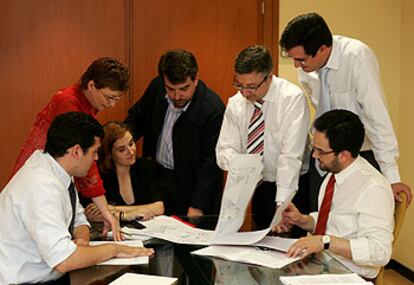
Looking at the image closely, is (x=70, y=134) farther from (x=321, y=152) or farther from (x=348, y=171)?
(x=348, y=171)

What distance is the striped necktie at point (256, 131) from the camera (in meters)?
2.71

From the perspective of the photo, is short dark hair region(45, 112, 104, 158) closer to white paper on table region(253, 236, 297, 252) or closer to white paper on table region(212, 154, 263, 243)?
white paper on table region(212, 154, 263, 243)

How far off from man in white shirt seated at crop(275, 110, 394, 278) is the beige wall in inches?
75.7

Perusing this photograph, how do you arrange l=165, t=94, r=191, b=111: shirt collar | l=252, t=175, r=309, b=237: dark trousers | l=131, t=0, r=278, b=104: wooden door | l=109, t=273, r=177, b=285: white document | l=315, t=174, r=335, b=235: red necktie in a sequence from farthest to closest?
l=131, t=0, r=278, b=104: wooden door → l=165, t=94, r=191, b=111: shirt collar → l=252, t=175, r=309, b=237: dark trousers → l=315, t=174, r=335, b=235: red necktie → l=109, t=273, r=177, b=285: white document

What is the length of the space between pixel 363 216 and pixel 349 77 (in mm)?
792

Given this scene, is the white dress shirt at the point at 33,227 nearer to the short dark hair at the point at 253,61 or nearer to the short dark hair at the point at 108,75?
the short dark hair at the point at 108,75

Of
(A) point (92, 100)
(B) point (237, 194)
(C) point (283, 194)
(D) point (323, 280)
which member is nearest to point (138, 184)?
(A) point (92, 100)

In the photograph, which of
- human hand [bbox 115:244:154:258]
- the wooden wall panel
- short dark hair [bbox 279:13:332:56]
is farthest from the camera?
the wooden wall panel

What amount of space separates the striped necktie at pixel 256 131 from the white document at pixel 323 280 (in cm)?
104

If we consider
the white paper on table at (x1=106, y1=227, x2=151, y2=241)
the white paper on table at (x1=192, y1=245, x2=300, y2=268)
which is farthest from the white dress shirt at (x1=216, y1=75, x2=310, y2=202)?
the white paper on table at (x1=106, y1=227, x2=151, y2=241)

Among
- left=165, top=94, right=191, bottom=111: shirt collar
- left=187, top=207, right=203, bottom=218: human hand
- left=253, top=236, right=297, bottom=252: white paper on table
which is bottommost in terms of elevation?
left=187, top=207, right=203, bottom=218: human hand

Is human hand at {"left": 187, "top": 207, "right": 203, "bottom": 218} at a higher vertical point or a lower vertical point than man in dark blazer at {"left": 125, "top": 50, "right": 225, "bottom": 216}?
lower

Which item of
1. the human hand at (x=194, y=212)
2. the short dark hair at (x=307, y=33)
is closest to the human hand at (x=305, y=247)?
the short dark hair at (x=307, y=33)

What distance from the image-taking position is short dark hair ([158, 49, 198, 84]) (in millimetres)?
2799
